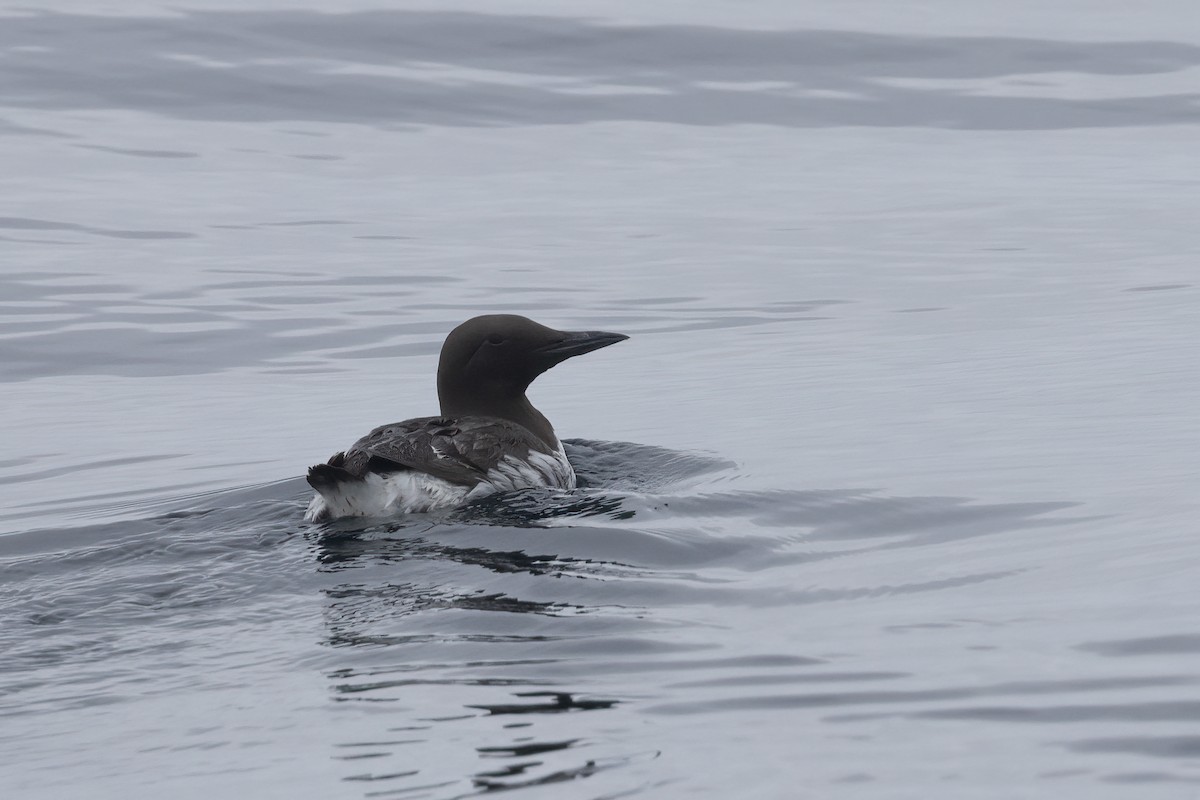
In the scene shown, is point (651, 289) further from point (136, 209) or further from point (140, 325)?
point (136, 209)

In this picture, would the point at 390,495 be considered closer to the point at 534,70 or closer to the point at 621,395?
the point at 621,395

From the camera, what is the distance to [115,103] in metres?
20.2

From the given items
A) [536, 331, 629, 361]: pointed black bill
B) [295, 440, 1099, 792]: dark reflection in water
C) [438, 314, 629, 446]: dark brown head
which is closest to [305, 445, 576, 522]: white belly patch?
[295, 440, 1099, 792]: dark reflection in water

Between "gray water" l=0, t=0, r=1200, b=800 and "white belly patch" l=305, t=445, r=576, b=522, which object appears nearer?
"gray water" l=0, t=0, r=1200, b=800

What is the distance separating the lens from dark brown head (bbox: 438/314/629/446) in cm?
817

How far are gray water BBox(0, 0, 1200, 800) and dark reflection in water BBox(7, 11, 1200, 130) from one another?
7 cm

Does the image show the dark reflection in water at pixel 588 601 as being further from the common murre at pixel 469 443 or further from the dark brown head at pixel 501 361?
the dark brown head at pixel 501 361

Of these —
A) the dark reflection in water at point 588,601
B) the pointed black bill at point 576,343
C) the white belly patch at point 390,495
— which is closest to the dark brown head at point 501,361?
the pointed black bill at point 576,343

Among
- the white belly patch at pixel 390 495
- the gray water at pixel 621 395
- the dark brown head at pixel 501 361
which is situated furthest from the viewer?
the dark brown head at pixel 501 361

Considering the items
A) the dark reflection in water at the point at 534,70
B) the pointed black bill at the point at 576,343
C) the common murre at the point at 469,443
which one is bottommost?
the common murre at the point at 469,443

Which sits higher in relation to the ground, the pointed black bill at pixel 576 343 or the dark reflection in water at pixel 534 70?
the dark reflection in water at pixel 534 70

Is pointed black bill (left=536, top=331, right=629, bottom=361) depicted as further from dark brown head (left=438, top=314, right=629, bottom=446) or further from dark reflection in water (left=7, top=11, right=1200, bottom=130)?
dark reflection in water (left=7, top=11, right=1200, bottom=130)

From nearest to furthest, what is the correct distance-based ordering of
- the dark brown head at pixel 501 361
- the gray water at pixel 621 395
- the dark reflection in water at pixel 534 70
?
1. the gray water at pixel 621 395
2. the dark brown head at pixel 501 361
3. the dark reflection in water at pixel 534 70

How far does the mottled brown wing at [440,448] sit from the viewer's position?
23.0 ft
